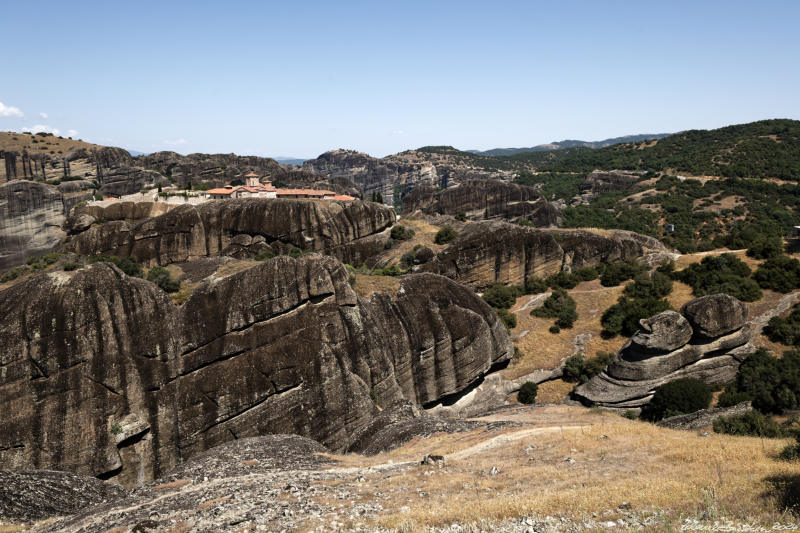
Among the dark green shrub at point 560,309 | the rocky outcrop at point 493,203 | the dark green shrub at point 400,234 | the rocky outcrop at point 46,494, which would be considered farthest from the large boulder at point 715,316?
the rocky outcrop at point 493,203

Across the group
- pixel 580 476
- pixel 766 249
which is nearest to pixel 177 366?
pixel 580 476

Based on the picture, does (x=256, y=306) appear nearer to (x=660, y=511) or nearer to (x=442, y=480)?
(x=442, y=480)

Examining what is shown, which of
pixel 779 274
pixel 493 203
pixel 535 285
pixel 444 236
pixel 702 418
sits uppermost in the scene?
pixel 493 203

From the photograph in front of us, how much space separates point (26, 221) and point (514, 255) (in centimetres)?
6353

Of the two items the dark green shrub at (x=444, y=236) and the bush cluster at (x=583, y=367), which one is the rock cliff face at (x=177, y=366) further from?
the dark green shrub at (x=444, y=236)

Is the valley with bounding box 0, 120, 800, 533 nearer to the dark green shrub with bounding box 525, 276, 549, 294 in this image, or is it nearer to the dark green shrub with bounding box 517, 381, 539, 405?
the dark green shrub with bounding box 525, 276, 549, 294

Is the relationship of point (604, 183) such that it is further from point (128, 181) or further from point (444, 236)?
point (128, 181)

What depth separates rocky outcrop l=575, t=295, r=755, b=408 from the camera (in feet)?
107

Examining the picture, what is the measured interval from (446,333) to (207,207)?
37001 millimetres

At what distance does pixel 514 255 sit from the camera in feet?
171

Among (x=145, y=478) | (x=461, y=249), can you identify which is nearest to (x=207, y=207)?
(x=461, y=249)

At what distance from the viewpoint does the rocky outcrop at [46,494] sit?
605 inches

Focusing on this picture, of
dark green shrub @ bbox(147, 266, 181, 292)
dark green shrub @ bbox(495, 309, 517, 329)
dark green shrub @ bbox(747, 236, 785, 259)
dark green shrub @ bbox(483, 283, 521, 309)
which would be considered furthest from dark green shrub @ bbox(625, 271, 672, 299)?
dark green shrub @ bbox(147, 266, 181, 292)

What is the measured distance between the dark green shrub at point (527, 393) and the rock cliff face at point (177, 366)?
12.3m
